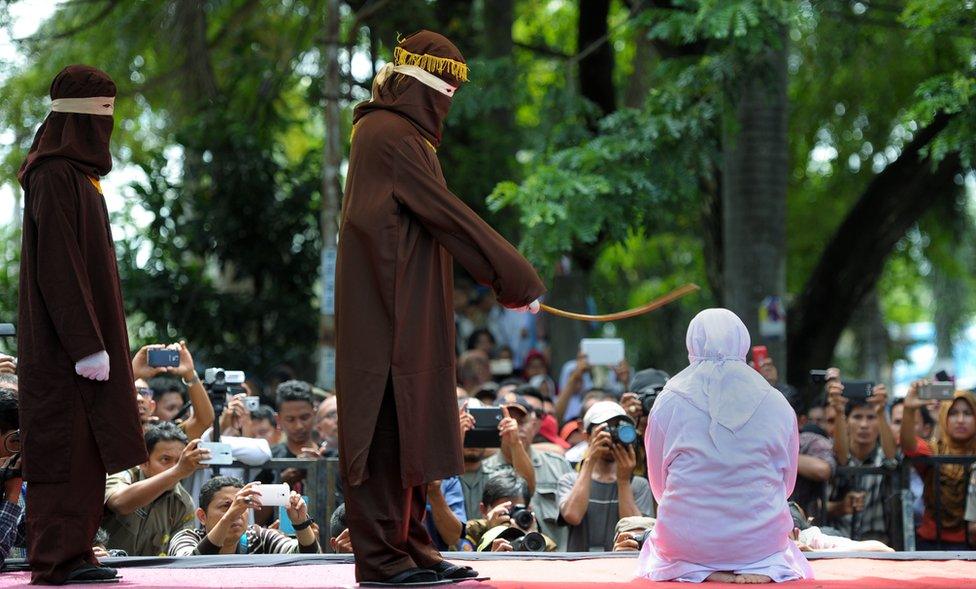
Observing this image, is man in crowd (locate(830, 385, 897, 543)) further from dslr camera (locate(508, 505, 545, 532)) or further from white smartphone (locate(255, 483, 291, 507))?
white smartphone (locate(255, 483, 291, 507))

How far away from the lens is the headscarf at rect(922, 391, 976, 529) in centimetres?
884

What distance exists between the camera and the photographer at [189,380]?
7.07 metres

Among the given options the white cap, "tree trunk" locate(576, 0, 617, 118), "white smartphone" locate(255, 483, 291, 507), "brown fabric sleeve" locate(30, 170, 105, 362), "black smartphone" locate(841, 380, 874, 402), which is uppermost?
"tree trunk" locate(576, 0, 617, 118)

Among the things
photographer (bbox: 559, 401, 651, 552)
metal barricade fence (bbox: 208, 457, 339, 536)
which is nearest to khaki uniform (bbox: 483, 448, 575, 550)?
photographer (bbox: 559, 401, 651, 552)

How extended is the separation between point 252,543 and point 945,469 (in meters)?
4.67

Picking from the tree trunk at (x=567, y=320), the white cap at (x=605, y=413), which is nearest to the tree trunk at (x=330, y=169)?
the tree trunk at (x=567, y=320)

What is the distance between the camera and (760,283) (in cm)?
1173

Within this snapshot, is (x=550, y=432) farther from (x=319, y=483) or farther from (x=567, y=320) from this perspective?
(x=567, y=320)

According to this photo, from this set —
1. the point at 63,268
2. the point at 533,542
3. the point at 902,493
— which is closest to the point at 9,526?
the point at 63,268

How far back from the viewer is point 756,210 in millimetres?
11766

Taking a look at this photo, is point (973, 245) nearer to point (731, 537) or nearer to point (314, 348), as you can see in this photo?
point (314, 348)

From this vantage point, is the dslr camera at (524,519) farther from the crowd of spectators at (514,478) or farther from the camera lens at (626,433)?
the camera lens at (626,433)

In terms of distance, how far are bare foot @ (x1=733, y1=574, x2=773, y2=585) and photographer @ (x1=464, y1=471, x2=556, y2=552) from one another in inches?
59.7

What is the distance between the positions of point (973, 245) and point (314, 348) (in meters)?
11.6
